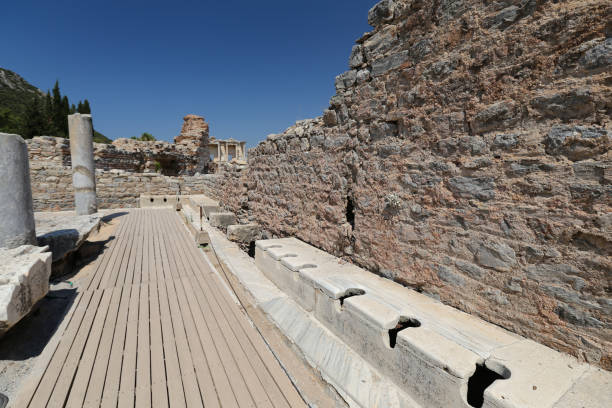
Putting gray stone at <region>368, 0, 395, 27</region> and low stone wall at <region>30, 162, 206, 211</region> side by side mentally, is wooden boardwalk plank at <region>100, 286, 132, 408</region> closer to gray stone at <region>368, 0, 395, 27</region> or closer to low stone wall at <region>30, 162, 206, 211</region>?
gray stone at <region>368, 0, 395, 27</region>

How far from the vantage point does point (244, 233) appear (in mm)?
5891

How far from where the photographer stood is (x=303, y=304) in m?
3.10

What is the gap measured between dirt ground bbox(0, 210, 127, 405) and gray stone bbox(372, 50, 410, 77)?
421 cm

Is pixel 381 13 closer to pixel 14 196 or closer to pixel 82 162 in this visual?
pixel 14 196

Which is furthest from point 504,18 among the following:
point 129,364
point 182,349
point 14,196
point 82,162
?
point 82,162

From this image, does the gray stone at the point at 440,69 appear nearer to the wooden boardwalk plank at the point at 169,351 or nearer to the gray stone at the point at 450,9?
the gray stone at the point at 450,9

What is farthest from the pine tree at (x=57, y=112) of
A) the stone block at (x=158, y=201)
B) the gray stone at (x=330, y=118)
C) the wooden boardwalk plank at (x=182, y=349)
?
the gray stone at (x=330, y=118)

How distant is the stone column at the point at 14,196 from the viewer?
349cm

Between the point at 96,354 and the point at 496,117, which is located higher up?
the point at 496,117

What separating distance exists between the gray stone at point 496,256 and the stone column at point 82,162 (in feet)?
32.4

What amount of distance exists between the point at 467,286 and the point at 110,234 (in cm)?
744

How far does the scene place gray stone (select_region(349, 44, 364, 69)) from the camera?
3.43m

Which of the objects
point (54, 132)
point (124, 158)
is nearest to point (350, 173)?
point (124, 158)

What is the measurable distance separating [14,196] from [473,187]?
5068 millimetres
